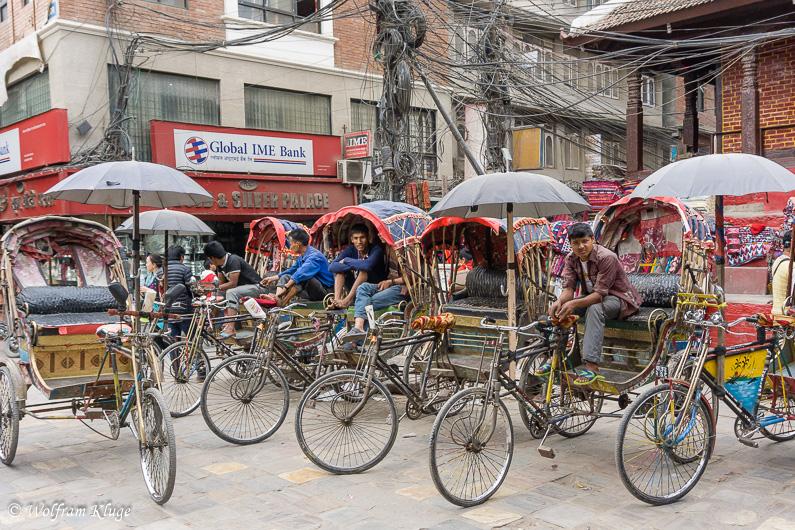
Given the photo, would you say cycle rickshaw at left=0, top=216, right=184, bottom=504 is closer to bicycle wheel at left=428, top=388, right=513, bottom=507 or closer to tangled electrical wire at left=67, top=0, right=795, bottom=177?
bicycle wheel at left=428, top=388, right=513, bottom=507

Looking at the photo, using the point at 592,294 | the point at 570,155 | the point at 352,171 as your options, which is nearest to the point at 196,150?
the point at 352,171

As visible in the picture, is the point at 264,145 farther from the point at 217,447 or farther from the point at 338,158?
the point at 217,447

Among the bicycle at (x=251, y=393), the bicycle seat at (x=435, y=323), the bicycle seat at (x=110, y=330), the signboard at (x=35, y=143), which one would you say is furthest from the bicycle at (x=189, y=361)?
the signboard at (x=35, y=143)

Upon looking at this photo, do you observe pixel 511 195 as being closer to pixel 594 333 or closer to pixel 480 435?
pixel 594 333

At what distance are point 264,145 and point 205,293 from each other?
9.40m

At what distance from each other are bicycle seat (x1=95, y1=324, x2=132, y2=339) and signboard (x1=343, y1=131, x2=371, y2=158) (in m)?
12.8

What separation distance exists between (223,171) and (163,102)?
6.69 feet

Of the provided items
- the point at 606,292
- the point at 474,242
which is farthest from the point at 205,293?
the point at 606,292

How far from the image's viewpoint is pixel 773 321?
525 cm

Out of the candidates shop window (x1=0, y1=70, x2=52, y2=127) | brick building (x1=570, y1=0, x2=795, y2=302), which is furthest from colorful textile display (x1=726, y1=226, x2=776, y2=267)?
shop window (x1=0, y1=70, x2=52, y2=127)

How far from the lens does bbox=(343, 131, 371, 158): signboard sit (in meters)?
17.9

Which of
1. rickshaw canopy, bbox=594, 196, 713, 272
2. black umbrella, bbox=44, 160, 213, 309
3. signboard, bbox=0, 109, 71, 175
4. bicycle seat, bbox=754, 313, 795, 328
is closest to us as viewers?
bicycle seat, bbox=754, 313, 795, 328

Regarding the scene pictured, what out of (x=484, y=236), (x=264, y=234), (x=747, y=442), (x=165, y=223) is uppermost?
(x=165, y=223)

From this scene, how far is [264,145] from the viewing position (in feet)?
55.4
